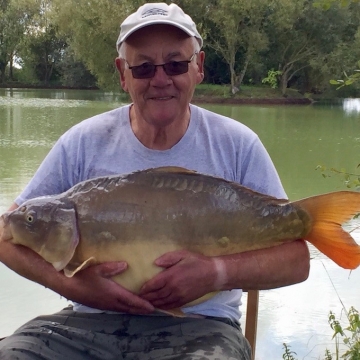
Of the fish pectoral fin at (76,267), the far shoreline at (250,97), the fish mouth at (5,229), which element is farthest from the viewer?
the far shoreline at (250,97)

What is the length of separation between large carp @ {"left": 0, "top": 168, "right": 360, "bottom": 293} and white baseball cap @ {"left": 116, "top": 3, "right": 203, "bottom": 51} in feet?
1.85

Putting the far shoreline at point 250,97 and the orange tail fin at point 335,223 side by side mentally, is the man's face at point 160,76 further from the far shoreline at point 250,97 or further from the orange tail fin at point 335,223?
the far shoreline at point 250,97

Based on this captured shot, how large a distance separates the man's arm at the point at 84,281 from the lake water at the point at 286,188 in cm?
151

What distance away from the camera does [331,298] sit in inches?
155

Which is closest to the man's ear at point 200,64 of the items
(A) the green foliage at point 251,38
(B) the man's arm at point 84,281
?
(B) the man's arm at point 84,281

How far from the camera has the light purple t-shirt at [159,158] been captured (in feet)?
7.29

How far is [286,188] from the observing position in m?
7.82

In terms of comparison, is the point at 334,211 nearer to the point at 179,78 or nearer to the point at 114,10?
the point at 179,78

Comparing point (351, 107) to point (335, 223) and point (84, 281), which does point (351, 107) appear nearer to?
point (335, 223)

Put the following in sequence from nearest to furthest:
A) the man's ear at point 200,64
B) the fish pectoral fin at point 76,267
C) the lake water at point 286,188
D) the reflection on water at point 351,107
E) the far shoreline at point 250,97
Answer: the fish pectoral fin at point 76,267, the man's ear at point 200,64, the lake water at point 286,188, the reflection on water at point 351,107, the far shoreline at point 250,97

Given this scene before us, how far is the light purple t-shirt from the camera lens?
2.22 metres

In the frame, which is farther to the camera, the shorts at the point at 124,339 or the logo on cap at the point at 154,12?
the logo on cap at the point at 154,12

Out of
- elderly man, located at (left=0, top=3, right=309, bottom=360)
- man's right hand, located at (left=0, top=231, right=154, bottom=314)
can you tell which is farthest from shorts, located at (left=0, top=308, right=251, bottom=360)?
man's right hand, located at (left=0, top=231, right=154, bottom=314)

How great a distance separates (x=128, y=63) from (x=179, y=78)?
0.67 ft
